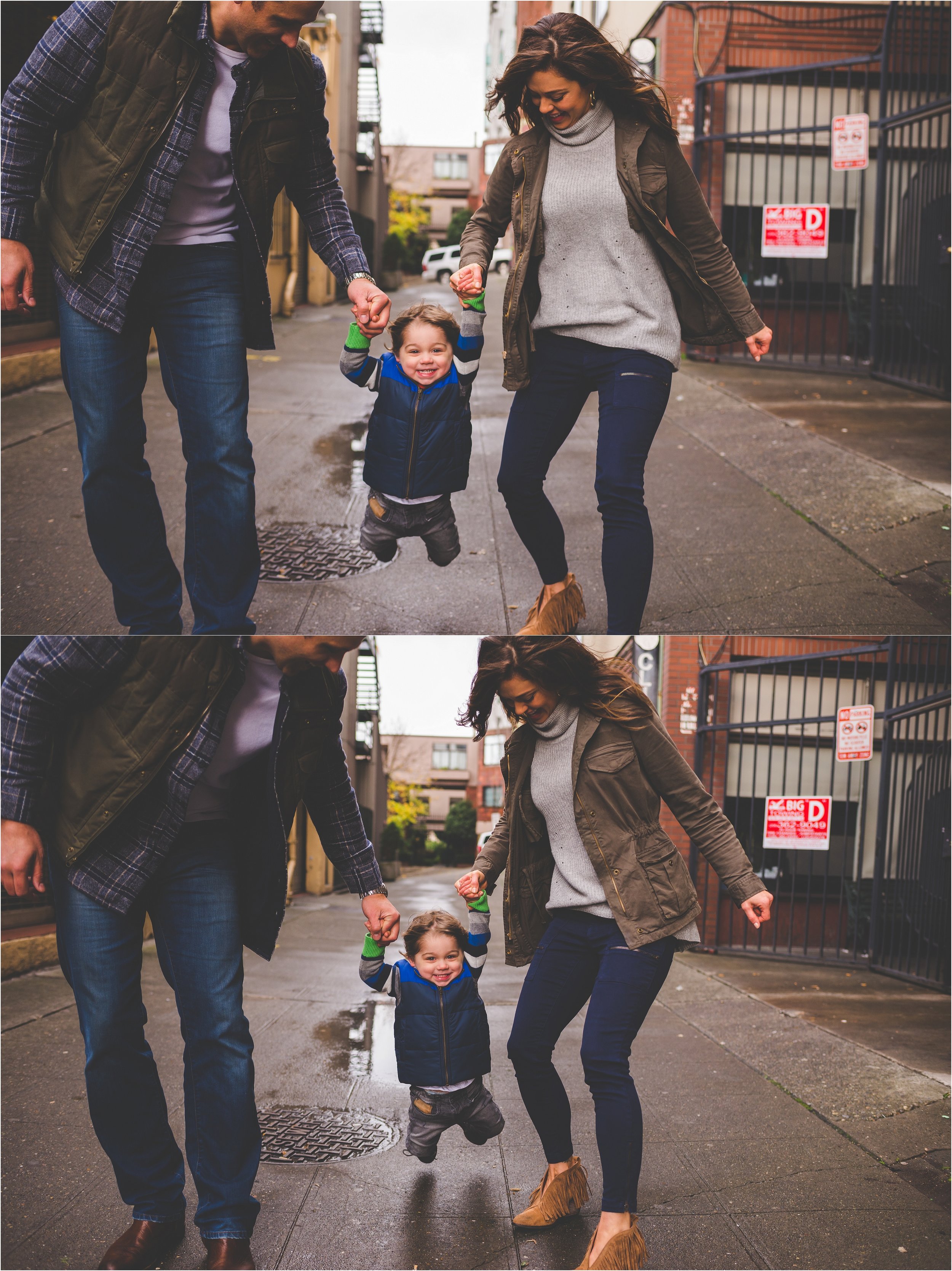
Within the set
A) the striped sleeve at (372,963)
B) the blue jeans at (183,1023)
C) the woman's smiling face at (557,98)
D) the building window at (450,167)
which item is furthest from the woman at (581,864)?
the woman's smiling face at (557,98)

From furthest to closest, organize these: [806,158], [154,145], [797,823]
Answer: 1. [806,158]
2. [797,823]
3. [154,145]

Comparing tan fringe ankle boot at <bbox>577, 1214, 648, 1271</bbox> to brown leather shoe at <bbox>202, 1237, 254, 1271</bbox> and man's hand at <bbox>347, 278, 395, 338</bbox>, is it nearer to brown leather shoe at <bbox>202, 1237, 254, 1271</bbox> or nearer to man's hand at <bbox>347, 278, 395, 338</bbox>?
brown leather shoe at <bbox>202, 1237, 254, 1271</bbox>

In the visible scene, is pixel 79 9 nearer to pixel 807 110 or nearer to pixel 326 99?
pixel 326 99

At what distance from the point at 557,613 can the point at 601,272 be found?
915 millimetres

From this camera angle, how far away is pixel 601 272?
107 inches

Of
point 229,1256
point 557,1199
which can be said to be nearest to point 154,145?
point 229,1256

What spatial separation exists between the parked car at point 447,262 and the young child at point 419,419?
0.41ft

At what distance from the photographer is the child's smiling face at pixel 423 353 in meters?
2.58

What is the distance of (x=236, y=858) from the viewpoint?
A: 262 centimetres

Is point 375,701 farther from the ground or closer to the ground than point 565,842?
farther from the ground

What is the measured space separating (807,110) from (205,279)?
75.3 inches

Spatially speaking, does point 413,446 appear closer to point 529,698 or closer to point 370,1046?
point 529,698

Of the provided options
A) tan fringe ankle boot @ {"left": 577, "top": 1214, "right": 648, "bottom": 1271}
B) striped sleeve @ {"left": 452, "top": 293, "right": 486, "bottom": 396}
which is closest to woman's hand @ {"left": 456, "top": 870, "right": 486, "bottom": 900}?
tan fringe ankle boot @ {"left": 577, "top": 1214, "right": 648, "bottom": 1271}

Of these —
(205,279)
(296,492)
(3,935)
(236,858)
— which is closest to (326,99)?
(205,279)
